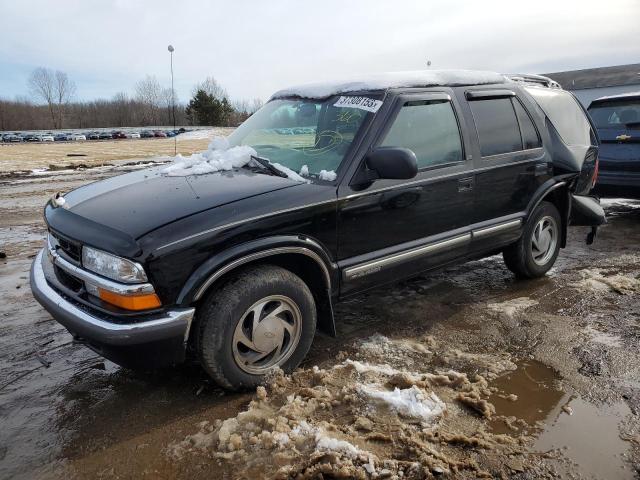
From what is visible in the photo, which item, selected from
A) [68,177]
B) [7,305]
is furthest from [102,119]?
[7,305]

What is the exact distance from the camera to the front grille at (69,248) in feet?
9.23

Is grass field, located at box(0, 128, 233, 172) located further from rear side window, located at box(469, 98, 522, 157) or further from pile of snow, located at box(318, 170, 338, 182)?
rear side window, located at box(469, 98, 522, 157)

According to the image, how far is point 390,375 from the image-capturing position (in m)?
3.09

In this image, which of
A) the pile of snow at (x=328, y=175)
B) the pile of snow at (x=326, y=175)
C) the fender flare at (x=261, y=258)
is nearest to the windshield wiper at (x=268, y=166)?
the pile of snow at (x=326, y=175)

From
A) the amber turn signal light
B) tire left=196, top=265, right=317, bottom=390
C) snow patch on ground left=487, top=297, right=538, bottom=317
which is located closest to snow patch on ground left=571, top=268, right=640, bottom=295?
snow patch on ground left=487, top=297, right=538, bottom=317

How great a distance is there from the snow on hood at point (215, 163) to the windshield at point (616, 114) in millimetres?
6127

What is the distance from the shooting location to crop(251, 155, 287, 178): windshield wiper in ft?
10.8

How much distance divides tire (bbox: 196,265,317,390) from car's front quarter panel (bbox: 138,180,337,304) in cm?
23

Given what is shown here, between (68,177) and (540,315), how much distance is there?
46.6ft

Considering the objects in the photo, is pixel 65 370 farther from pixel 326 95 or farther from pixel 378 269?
pixel 326 95

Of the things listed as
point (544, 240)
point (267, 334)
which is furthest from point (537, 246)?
point (267, 334)

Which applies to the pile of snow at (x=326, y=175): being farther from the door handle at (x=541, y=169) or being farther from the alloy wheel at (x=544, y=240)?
the alloy wheel at (x=544, y=240)

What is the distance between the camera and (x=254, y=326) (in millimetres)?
2900

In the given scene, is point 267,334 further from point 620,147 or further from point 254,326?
point 620,147
